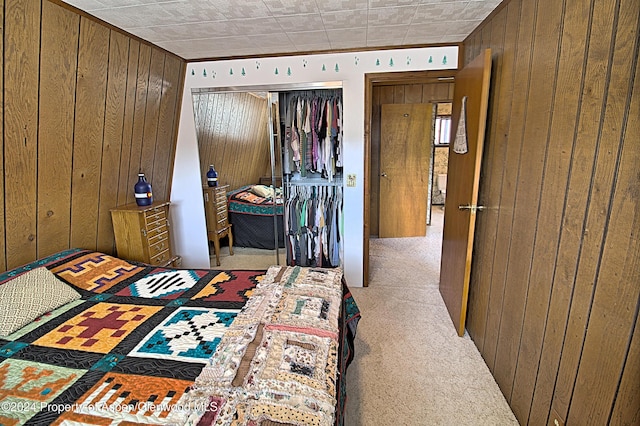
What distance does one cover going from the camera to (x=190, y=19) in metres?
2.10

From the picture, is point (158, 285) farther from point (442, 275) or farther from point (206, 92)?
point (442, 275)

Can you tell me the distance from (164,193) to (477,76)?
119 inches

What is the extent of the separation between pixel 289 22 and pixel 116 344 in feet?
7.07

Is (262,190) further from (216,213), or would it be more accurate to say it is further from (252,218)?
(216,213)

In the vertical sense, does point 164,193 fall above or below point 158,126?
below

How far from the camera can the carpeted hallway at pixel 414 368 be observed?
5.59 ft

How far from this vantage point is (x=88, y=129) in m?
2.15

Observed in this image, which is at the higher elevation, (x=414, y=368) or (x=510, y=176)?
(x=510, y=176)

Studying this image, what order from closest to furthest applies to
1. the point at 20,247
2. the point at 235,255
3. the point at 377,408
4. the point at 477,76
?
the point at 377,408, the point at 20,247, the point at 477,76, the point at 235,255

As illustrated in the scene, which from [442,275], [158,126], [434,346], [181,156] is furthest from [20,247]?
[442,275]

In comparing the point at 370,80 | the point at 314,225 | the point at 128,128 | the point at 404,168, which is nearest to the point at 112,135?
the point at 128,128

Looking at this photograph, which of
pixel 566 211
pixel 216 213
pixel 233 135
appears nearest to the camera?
pixel 566 211

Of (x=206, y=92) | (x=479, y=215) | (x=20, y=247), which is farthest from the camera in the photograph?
(x=206, y=92)

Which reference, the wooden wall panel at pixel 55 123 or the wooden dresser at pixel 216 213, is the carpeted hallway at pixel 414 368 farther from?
the wooden wall panel at pixel 55 123
